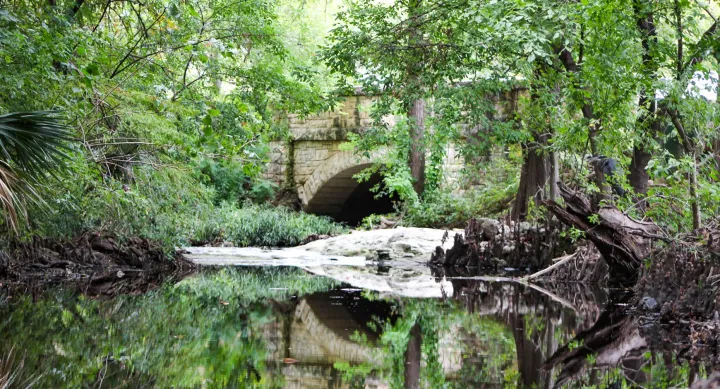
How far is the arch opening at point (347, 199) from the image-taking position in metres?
23.3

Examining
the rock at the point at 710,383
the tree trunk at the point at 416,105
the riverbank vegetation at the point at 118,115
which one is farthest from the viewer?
the tree trunk at the point at 416,105

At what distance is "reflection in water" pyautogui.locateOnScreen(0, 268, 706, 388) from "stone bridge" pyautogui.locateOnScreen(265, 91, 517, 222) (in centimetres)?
1354

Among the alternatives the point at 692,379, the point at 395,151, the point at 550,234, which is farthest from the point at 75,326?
the point at 395,151

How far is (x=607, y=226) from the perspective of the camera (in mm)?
9250

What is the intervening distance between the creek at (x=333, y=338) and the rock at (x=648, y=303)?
179mm

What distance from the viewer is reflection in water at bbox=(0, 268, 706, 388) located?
13.0 feet

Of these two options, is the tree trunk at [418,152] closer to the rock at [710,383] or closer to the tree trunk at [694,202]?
the tree trunk at [694,202]

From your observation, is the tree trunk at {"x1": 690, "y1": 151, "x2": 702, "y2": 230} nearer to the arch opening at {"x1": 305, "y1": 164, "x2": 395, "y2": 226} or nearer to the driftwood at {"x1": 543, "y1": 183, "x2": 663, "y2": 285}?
the driftwood at {"x1": 543, "y1": 183, "x2": 663, "y2": 285}

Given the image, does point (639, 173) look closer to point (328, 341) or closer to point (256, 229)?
point (328, 341)

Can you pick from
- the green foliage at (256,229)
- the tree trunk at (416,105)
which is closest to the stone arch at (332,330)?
the tree trunk at (416,105)

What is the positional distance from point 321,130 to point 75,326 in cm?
1732

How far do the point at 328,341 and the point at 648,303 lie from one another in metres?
3.37

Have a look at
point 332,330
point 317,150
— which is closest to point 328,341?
point 332,330

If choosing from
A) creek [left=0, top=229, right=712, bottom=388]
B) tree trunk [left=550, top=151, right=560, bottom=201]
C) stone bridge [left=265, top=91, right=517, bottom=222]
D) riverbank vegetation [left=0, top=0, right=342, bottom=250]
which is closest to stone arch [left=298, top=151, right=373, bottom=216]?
stone bridge [left=265, top=91, right=517, bottom=222]
